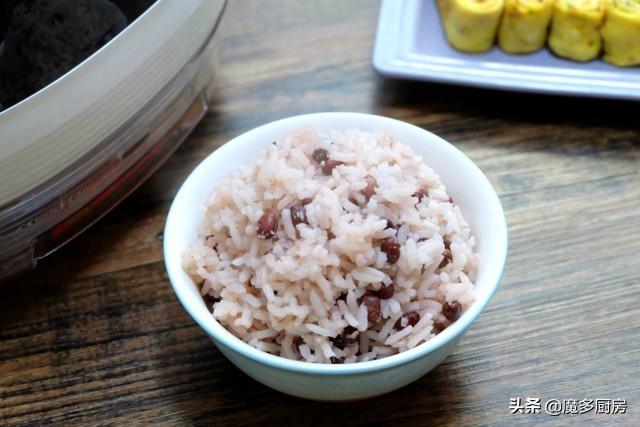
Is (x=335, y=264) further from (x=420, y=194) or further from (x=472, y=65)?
(x=472, y=65)

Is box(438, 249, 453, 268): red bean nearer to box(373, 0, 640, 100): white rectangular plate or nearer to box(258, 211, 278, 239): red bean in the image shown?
box(258, 211, 278, 239): red bean

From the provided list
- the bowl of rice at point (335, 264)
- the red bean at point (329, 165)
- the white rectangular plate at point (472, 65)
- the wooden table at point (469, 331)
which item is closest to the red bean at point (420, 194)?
the bowl of rice at point (335, 264)

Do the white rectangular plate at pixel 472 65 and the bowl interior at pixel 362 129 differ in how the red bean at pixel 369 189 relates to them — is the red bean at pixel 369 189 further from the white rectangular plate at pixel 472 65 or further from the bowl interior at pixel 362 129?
the white rectangular plate at pixel 472 65

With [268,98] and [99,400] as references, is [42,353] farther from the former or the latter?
[268,98]

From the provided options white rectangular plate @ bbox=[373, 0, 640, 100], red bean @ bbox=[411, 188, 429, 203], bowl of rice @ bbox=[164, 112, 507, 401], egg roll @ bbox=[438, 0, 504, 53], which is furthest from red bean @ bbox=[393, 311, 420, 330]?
egg roll @ bbox=[438, 0, 504, 53]

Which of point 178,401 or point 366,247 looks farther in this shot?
point 178,401

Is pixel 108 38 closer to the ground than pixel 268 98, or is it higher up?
higher up

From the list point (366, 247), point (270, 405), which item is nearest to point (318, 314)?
point (366, 247)

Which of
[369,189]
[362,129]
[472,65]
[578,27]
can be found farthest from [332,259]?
[578,27]
